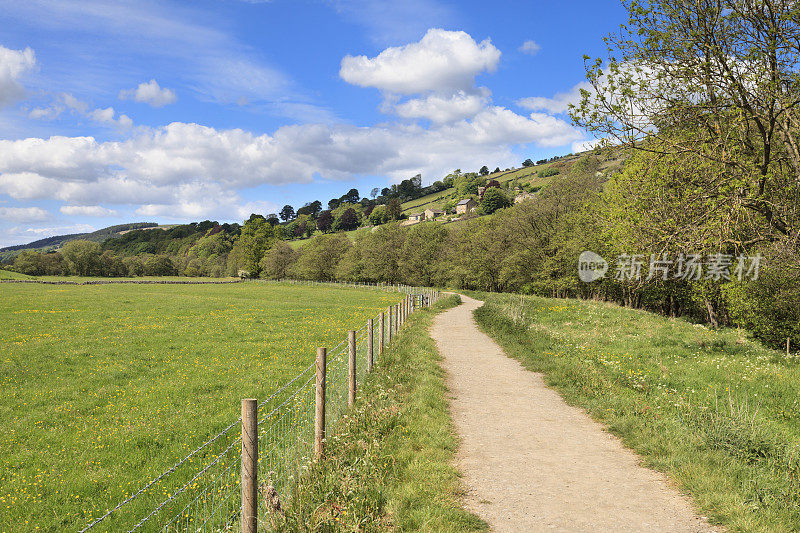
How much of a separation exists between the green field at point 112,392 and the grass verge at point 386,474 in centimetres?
432

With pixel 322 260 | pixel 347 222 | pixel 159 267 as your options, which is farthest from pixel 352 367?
pixel 347 222

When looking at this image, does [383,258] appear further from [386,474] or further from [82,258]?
[386,474]

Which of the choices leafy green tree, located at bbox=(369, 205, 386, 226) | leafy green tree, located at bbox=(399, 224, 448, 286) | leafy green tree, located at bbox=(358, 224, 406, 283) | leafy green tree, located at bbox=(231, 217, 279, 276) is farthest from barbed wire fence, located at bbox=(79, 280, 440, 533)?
leafy green tree, located at bbox=(369, 205, 386, 226)

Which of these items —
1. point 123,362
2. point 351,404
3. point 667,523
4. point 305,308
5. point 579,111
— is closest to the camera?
point 667,523

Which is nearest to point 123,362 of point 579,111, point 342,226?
point 579,111

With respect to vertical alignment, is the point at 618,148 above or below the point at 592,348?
above

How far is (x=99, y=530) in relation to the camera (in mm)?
7129

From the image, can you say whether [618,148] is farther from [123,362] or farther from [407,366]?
[123,362]

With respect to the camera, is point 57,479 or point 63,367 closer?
point 57,479

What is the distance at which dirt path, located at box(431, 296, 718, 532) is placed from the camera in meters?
5.79

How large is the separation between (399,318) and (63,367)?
610 inches

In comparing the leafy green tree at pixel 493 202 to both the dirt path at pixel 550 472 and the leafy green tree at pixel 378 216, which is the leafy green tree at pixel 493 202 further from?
the dirt path at pixel 550 472

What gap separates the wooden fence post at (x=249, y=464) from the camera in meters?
4.79

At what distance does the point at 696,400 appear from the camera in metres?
10.8
